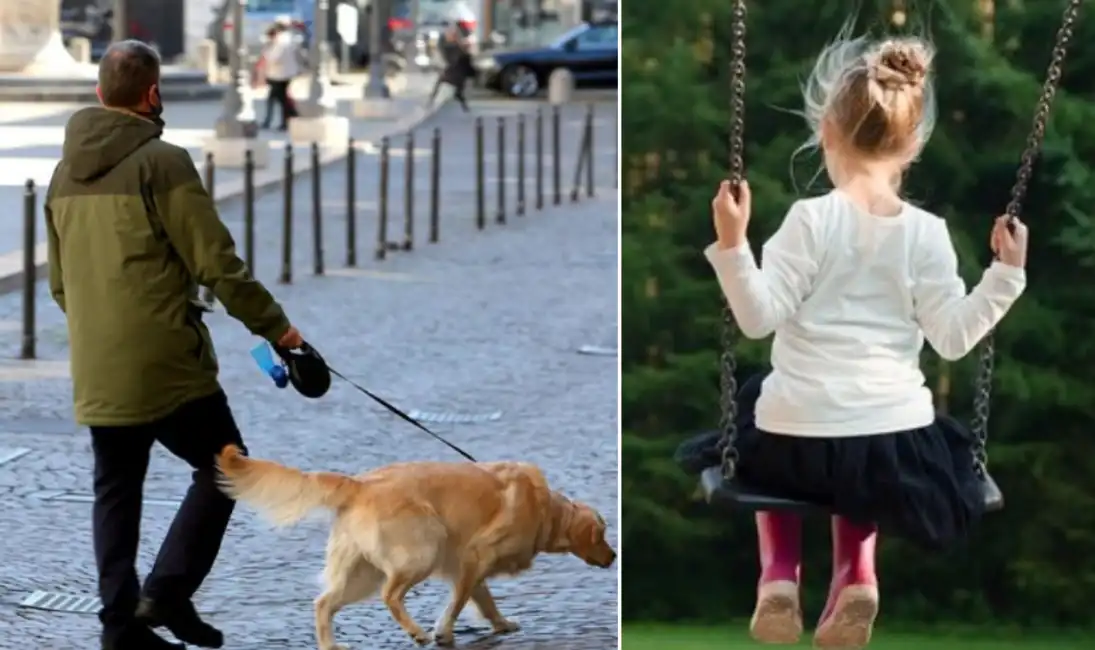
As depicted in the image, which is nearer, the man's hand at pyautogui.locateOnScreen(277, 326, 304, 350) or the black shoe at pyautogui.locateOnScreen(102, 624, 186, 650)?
the man's hand at pyautogui.locateOnScreen(277, 326, 304, 350)

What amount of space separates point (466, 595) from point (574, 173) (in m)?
19.7

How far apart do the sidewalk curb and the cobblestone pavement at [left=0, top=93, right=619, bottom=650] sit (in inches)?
14.1

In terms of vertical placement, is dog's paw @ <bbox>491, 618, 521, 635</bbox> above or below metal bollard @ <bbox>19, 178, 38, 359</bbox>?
below

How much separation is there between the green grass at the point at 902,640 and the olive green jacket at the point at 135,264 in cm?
171

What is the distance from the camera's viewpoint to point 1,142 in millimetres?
26953

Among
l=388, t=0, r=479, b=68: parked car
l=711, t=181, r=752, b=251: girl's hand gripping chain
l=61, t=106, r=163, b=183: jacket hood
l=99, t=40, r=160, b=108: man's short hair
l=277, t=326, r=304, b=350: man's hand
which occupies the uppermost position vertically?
l=388, t=0, r=479, b=68: parked car

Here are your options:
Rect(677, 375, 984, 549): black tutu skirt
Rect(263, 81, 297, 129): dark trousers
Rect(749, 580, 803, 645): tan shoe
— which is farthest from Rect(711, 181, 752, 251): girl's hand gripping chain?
Rect(263, 81, 297, 129): dark trousers

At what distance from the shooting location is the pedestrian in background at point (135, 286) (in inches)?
221

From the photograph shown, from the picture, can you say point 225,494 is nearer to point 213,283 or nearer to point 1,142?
point 213,283

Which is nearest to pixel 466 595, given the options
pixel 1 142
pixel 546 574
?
pixel 546 574

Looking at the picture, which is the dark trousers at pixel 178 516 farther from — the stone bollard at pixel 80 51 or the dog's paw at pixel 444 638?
the stone bollard at pixel 80 51

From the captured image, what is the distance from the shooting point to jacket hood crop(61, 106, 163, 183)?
563cm

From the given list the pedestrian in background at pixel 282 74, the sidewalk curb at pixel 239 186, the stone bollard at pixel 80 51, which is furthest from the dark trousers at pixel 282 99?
the stone bollard at pixel 80 51

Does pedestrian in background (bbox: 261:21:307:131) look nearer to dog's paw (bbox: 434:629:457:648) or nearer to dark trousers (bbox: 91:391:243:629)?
dog's paw (bbox: 434:629:457:648)
